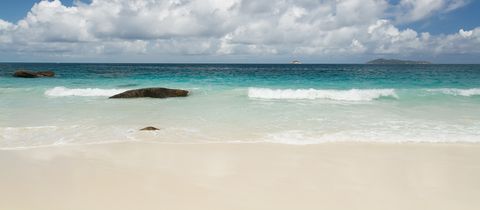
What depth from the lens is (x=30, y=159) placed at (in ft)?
19.2

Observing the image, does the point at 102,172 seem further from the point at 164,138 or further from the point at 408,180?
the point at 408,180

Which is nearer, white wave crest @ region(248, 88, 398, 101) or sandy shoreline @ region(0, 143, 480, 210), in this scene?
sandy shoreline @ region(0, 143, 480, 210)

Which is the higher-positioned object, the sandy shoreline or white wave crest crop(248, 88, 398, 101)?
white wave crest crop(248, 88, 398, 101)

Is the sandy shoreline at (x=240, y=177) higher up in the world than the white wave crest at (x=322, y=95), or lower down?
lower down

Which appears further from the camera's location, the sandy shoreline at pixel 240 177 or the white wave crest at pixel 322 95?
the white wave crest at pixel 322 95

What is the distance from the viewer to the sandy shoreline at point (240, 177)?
412 centimetres

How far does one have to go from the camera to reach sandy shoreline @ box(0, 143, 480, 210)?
4.12m

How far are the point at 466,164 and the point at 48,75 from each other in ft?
127

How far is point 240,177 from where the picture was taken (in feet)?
16.2

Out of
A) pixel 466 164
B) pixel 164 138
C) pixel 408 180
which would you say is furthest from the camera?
pixel 164 138

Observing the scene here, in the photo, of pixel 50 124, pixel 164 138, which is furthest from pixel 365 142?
pixel 50 124

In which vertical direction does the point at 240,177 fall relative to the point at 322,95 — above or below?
below

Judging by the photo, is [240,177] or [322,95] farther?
[322,95]

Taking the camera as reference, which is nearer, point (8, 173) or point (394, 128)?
point (8, 173)
